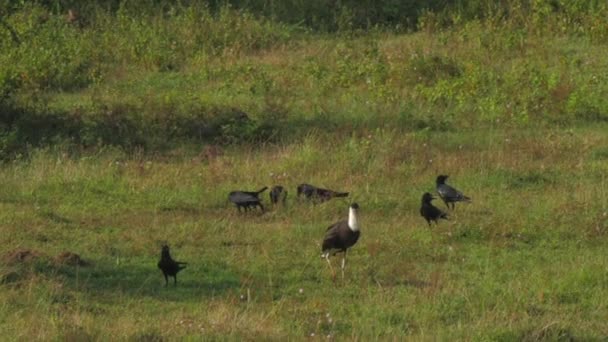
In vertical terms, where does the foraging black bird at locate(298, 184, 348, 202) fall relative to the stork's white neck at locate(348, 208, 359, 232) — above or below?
below

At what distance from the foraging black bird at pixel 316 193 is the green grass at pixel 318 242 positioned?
11 cm

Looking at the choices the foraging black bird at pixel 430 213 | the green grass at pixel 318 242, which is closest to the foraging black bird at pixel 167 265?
the green grass at pixel 318 242

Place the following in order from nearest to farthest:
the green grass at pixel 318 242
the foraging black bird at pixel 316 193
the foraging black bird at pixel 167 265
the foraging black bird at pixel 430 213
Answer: the green grass at pixel 318 242
the foraging black bird at pixel 167 265
the foraging black bird at pixel 430 213
the foraging black bird at pixel 316 193

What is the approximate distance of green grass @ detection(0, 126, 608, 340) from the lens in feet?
30.2

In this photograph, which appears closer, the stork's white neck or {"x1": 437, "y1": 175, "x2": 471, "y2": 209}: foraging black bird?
the stork's white neck

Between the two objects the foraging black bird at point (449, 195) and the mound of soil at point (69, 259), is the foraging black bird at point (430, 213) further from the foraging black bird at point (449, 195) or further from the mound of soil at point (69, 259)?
the mound of soil at point (69, 259)

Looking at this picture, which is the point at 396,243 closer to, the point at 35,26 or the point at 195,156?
the point at 195,156

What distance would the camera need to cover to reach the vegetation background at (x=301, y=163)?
378 inches

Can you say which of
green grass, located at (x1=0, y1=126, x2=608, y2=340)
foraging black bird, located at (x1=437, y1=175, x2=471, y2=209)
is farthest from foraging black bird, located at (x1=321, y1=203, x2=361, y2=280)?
foraging black bird, located at (x1=437, y1=175, x2=471, y2=209)

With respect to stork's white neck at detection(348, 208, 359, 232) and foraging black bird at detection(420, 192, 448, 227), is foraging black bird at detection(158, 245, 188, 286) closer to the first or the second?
stork's white neck at detection(348, 208, 359, 232)

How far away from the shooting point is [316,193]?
12891mm

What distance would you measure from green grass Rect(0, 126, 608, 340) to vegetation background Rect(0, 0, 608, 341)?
0.03 metres

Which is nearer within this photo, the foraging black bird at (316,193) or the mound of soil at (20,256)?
the mound of soil at (20,256)

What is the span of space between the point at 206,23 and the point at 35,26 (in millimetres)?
2863
